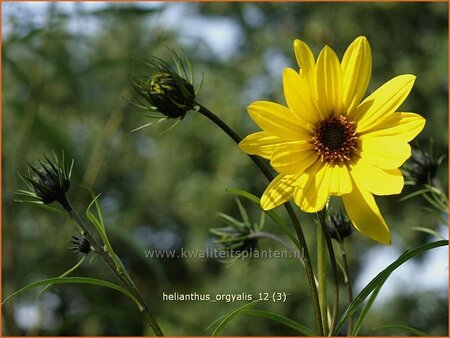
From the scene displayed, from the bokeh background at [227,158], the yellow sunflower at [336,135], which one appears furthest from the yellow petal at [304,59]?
the bokeh background at [227,158]

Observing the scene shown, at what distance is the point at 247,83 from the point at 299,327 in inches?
126

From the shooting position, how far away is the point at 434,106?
12.7 ft

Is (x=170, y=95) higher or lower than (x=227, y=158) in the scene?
lower

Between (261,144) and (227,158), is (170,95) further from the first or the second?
(227,158)

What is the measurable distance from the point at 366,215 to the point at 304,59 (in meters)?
0.11

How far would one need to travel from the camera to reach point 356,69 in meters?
0.49

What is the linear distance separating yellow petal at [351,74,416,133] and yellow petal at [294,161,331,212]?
4 centimetres

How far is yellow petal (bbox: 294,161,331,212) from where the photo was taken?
457 mm

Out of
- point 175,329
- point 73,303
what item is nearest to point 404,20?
point 175,329

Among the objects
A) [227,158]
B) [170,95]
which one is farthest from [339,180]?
[227,158]

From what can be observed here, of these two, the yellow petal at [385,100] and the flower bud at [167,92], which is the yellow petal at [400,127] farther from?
the flower bud at [167,92]

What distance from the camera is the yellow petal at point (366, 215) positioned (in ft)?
1.51

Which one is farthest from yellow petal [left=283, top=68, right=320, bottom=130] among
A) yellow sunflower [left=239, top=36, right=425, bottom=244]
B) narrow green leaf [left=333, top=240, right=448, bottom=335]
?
narrow green leaf [left=333, top=240, right=448, bottom=335]

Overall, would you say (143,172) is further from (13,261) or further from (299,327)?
(299,327)
